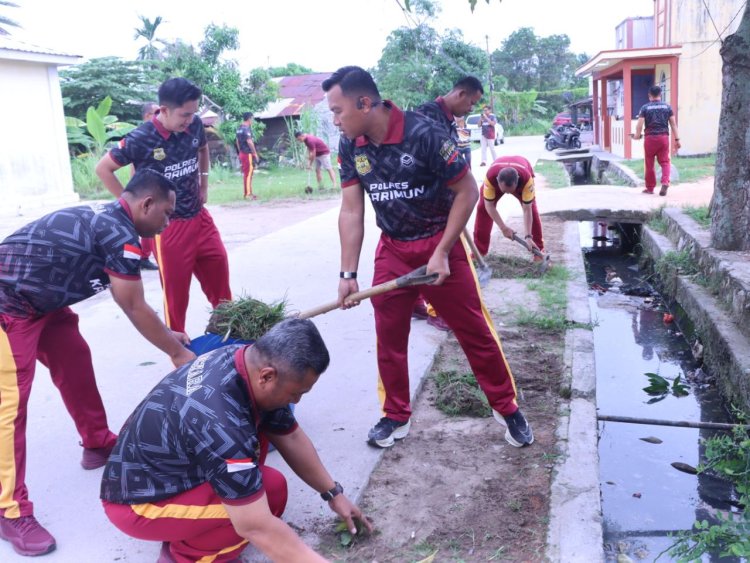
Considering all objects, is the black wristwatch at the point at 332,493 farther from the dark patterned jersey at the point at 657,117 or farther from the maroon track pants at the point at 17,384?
the dark patterned jersey at the point at 657,117

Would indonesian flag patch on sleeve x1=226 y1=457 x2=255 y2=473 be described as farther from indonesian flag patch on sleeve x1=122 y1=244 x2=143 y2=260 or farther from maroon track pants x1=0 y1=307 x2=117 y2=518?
maroon track pants x1=0 y1=307 x2=117 y2=518

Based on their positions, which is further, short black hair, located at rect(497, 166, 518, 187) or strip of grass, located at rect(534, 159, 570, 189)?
strip of grass, located at rect(534, 159, 570, 189)

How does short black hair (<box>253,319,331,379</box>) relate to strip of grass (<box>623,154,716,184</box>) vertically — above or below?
above

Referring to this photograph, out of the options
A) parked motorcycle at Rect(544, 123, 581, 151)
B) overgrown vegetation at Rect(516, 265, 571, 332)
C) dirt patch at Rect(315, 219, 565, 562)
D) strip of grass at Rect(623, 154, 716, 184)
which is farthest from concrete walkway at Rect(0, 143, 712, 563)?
parked motorcycle at Rect(544, 123, 581, 151)

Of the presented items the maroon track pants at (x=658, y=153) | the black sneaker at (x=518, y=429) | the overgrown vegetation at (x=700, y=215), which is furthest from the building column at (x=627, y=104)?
the black sneaker at (x=518, y=429)

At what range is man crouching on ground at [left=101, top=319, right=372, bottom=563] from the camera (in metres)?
2.30

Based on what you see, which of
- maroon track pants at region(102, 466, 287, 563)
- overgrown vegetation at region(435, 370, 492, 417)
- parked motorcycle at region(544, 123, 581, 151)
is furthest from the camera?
parked motorcycle at region(544, 123, 581, 151)

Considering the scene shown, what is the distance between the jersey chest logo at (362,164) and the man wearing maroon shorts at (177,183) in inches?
56.1

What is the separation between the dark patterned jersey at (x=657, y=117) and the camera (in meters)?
12.0

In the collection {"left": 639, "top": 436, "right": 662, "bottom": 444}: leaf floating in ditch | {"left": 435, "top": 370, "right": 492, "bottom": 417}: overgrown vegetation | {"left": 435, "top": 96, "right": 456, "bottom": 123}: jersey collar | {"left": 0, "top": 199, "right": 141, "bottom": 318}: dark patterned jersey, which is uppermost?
{"left": 435, "top": 96, "right": 456, "bottom": 123}: jersey collar

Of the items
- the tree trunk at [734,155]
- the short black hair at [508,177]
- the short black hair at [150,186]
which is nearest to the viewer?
the short black hair at [150,186]

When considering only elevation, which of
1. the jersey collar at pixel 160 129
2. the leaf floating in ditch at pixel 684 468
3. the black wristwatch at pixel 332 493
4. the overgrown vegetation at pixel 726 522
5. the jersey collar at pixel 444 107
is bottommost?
the leaf floating in ditch at pixel 684 468

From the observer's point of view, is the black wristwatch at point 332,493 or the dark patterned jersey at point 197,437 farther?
the black wristwatch at point 332,493

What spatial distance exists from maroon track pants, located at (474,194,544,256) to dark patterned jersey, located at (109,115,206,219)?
137 inches
